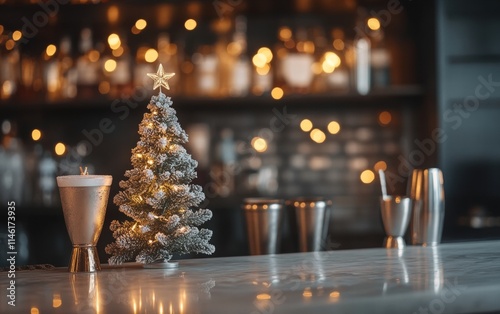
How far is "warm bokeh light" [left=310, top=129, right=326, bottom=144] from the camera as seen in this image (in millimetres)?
3463

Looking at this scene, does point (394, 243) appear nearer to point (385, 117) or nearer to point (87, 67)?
point (385, 117)

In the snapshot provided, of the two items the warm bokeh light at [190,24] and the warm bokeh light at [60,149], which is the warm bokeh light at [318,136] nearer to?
the warm bokeh light at [190,24]

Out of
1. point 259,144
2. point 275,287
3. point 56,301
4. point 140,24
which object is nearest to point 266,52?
point 259,144

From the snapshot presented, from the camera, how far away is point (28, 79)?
3.36 metres

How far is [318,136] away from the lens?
11.4 ft

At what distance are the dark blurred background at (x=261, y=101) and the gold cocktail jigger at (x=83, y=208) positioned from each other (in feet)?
5.87

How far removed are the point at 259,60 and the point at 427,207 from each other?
165cm

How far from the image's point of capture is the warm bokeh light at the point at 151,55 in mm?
3412

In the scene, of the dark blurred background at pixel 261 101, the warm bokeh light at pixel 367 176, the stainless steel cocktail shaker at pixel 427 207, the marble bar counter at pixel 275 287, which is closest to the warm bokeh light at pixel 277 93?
the dark blurred background at pixel 261 101

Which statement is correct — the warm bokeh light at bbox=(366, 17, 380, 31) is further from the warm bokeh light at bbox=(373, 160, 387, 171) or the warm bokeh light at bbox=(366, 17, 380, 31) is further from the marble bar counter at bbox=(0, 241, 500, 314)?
the marble bar counter at bbox=(0, 241, 500, 314)

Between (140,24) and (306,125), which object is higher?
(140,24)

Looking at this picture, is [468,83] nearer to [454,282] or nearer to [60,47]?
[60,47]

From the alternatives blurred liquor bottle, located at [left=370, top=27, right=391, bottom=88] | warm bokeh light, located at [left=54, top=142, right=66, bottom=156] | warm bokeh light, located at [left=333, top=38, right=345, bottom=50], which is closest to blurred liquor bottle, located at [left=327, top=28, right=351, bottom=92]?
warm bokeh light, located at [left=333, top=38, right=345, bottom=50]

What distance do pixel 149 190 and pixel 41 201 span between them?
6.50 ft
